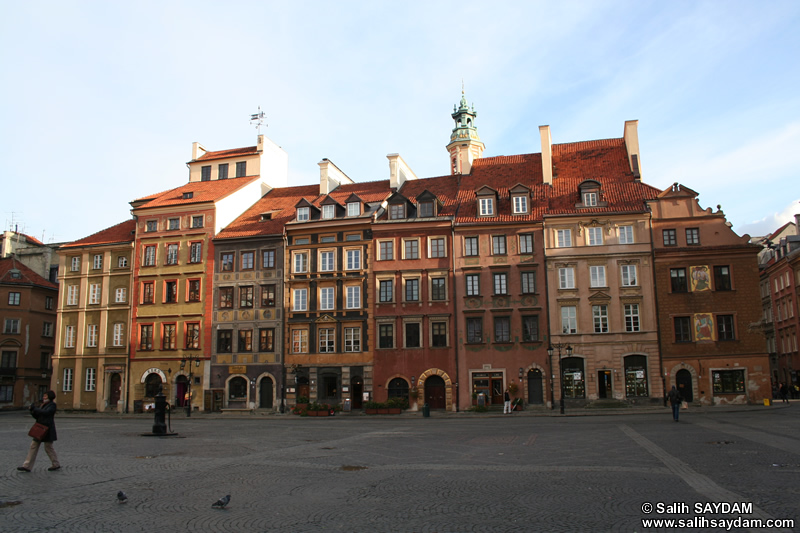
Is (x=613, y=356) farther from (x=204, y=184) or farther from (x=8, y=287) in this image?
(x=8, y=287)

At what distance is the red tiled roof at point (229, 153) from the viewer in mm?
55216

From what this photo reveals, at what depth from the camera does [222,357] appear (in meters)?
47.9

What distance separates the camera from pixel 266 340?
47188mm

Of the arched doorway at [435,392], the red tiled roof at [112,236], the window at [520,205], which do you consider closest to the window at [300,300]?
the arched doorway at [435,392]

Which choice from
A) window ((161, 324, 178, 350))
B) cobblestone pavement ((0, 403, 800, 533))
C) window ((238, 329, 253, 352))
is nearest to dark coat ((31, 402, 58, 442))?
cobblestone pavement ((0, 403, 800, 533))

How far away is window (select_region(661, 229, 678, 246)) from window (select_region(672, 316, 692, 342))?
4733mm

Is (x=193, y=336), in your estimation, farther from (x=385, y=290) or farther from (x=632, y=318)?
(x=632, y=318)

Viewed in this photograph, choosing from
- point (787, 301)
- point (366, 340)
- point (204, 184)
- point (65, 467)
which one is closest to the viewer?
point (65, 467)

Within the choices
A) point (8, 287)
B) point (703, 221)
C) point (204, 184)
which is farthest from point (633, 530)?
point (8, 287)

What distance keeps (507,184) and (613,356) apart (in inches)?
574

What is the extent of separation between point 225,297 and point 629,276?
28105 millimetres

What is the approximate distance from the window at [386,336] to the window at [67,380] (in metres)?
25.1

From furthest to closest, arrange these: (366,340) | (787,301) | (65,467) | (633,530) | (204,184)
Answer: (787,301)
(204,184)
(366,340)
(65,467)
(633,530)

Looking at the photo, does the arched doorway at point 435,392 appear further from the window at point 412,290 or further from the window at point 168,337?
the window at point 168,337
